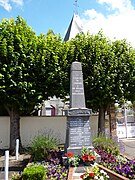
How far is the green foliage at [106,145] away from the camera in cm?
819

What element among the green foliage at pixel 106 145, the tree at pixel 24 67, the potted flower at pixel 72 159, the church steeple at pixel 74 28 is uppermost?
the church steeple at pixel 74 28

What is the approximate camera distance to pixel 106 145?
27.6ft

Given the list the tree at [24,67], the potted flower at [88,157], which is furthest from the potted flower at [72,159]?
the tree at [24,67]

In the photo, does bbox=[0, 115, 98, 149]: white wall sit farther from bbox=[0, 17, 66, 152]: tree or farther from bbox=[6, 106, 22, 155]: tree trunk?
bbox=[0, 17, 66, 152]: tree

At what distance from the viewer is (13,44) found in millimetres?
10242

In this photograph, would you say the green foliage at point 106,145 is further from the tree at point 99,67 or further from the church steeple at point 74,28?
the church steeple at point 74,28

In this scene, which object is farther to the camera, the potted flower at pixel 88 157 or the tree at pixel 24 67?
the tree at pixel 24 67

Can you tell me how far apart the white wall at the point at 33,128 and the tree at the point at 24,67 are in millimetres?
1841

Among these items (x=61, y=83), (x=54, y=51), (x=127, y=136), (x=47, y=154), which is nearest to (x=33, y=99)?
(x=61, y=83)

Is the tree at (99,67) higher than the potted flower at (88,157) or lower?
higher

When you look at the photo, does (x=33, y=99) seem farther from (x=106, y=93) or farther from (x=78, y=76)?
(x=106, y=93)

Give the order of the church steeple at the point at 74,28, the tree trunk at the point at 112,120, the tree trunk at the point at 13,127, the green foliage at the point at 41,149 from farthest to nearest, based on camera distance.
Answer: the church steeple at the point at 74,28
the tree trunk at the point at 112,120
the tree trunk at the point at 13,127
the green foliage at the point at 41,149

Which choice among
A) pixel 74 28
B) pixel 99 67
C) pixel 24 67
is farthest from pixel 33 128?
pixel 74 28

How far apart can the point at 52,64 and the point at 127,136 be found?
12246 millimetres
